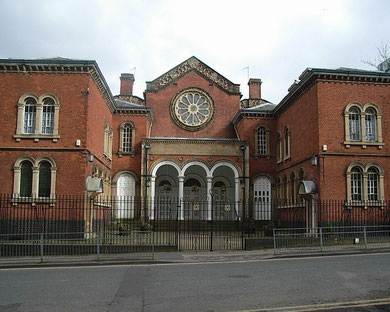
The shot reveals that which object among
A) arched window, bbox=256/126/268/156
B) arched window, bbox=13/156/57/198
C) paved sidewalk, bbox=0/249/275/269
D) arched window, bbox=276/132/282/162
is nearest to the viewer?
paved sidewalk, bbox=0/249/275/269

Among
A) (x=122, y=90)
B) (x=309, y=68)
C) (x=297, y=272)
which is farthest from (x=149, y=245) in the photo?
(x=122, y=90)

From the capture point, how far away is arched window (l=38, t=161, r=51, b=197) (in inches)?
824

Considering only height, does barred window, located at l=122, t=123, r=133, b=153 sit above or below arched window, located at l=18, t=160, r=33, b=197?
above

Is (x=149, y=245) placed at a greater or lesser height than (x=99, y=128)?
lesser

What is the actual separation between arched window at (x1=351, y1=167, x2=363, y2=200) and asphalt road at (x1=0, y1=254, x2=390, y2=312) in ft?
30.1

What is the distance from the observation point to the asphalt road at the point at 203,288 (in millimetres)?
7531

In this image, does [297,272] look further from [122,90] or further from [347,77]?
[122,90]

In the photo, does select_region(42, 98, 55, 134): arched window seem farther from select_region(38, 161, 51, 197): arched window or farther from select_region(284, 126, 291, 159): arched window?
select_region(284, 126, 291, 159): arched window

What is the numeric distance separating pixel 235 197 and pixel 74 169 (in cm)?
1345

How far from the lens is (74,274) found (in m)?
Result: 11.7

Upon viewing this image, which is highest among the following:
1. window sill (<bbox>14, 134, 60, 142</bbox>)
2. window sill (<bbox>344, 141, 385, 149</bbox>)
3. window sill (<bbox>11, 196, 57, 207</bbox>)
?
window sill (<bbox>14, 134, 60, 142</bbox>)

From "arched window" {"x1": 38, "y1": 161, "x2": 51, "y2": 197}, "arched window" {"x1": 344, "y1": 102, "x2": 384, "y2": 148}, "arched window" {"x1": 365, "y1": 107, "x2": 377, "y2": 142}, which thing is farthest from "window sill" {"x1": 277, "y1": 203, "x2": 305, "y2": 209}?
"arched window" {"x1": 38, "y1": 161, "x2": 51, "y2": 197}

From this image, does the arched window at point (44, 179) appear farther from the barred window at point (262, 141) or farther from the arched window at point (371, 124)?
the arched window at point (371, 124)

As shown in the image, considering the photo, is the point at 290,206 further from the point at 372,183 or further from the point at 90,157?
the point at 90,157
